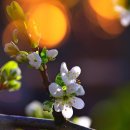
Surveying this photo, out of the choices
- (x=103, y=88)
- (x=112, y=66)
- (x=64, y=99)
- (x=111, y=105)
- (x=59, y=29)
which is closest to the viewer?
(x=111, y=105)

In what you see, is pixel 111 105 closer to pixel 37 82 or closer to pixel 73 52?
pixel 37 82

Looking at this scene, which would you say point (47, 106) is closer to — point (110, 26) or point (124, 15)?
point (124, 15)

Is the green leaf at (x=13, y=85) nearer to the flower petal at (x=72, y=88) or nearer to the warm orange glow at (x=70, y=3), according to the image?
the flower petal at (x=72, y=88)

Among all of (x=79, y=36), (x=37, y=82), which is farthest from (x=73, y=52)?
(x=37, y=82)

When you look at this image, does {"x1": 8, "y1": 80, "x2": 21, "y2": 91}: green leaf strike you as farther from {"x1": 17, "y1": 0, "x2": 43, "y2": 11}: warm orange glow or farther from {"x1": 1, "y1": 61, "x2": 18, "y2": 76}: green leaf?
{"x1": 17, "y1": 0, "x2": 43, "y2": 11}: warm orange glow

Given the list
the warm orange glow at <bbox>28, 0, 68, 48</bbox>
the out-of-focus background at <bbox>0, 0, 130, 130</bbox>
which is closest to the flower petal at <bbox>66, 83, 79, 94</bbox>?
the out-of-focus background at <bbox>0, 0, 130, 130</bbox>

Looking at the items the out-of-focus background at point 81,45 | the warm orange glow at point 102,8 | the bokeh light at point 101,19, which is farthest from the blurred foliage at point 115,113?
the bokeh light at point 101,19

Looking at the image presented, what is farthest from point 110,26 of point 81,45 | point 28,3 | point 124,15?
point 124,15
